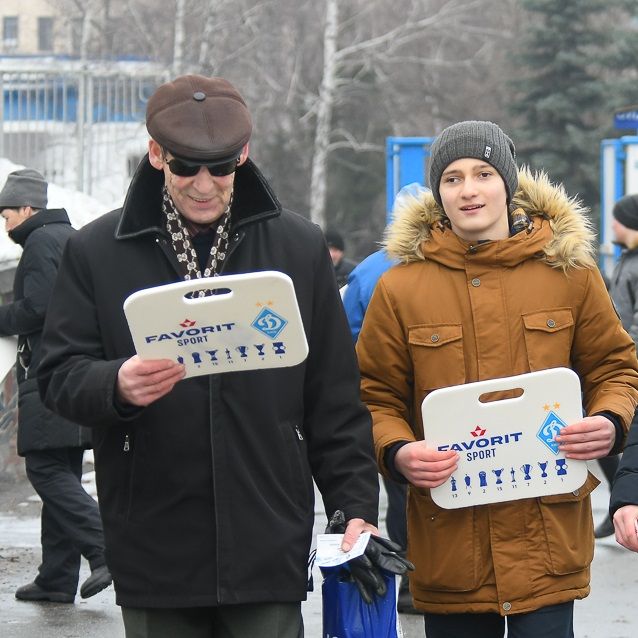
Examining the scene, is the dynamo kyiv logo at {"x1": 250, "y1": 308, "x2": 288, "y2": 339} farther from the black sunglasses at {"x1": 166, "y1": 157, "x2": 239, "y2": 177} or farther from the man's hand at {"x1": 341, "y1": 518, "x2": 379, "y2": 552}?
the man's hand at {"x1": 341, "y1": 518, "x2": 379, "y2": 552}

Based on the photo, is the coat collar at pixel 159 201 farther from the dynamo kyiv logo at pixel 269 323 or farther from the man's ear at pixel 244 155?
the dynamo kyiv logo at pixel 269 323

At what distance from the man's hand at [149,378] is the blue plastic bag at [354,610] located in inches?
23.6

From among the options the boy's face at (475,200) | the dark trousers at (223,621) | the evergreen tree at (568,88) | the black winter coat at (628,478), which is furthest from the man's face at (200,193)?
the evergreen tree at (568,88)

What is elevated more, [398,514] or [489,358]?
[489,358]

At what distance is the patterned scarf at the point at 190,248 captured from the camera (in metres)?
3.41

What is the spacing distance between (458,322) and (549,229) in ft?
1.13

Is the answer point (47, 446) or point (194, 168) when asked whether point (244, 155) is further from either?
point (47, 446)

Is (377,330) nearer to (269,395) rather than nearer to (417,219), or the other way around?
(417,219)

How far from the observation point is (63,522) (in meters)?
6.79

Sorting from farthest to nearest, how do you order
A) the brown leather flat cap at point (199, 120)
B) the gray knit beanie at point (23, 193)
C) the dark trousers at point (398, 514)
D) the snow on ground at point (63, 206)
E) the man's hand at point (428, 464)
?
the snow on ground at point (63, 206) → the gray knit beanie at point (23, 193) → the dark trousers at point (398, 514) → the man's hand at point (428, 464) → the brown leather flat cap at point (199, 120)

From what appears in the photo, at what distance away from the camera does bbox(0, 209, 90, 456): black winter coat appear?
6.79 metres

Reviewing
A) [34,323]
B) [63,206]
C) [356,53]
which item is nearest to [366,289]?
[34,323]

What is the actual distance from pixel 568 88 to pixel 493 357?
3052cm

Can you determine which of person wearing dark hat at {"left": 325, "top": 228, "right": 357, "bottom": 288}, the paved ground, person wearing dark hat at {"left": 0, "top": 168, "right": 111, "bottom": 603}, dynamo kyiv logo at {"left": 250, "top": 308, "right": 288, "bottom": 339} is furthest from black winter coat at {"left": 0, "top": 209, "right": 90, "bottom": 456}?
person wearing dark hat at {"left": 325, "top": 228, "right": 357, "bottom": 288}
